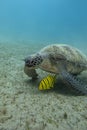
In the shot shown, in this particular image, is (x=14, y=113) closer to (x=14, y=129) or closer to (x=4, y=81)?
(x=14, y=129)

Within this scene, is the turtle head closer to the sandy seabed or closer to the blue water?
the sandy seabed

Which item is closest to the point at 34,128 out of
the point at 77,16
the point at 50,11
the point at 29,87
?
the point at 29,87

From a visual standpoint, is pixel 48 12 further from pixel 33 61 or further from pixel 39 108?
pixel 39 108

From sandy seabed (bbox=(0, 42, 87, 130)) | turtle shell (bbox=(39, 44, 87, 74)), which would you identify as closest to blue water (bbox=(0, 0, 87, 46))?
turtle shell (bbox=(39, 44, 87, 74))

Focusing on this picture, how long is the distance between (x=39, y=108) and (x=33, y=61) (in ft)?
4.40

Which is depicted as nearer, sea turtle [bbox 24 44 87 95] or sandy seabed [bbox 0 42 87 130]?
sandy seabed [bbox 0 42 87 130]

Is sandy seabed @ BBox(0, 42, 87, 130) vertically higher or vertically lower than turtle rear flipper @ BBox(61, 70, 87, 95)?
lower

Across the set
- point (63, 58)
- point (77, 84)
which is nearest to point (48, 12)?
point (63, 58)

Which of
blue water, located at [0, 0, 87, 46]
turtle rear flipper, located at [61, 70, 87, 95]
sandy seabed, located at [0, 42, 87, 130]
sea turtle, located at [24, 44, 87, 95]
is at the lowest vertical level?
sandy seabed, located at [0, 42, 87, 130]

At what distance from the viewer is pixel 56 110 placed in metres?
3.67

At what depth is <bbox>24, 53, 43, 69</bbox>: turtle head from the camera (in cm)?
465

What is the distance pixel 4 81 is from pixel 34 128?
7.66 ft

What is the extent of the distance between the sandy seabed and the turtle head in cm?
56

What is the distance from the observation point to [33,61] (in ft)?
15.4
